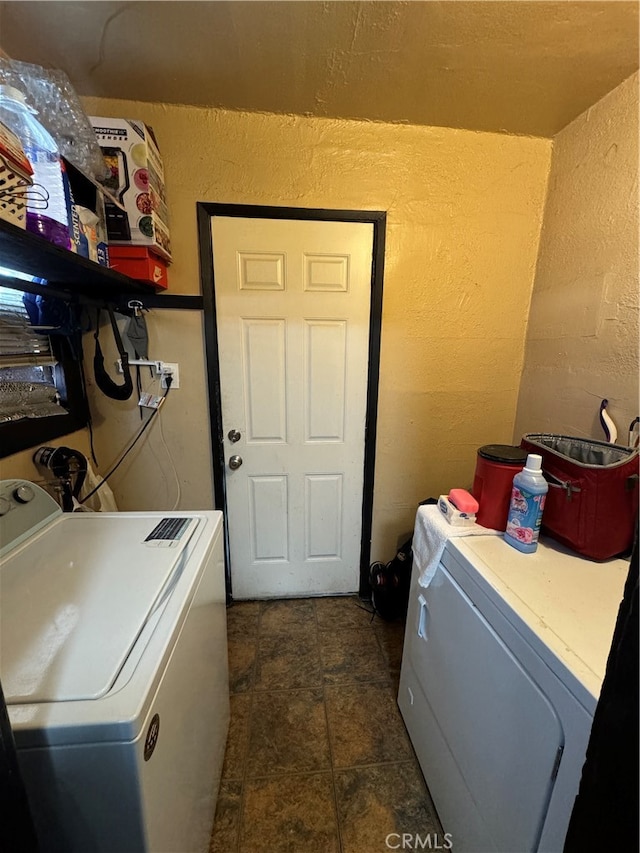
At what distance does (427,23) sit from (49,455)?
1966 mm

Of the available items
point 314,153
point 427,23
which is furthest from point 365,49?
point 314,153

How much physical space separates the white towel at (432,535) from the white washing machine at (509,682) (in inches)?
0.7

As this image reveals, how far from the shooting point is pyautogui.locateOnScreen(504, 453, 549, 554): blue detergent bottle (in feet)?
2.97

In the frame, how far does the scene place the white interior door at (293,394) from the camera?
1630 mm

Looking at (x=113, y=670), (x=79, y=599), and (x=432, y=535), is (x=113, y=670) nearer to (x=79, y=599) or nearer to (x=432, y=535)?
(x=79, y=599)

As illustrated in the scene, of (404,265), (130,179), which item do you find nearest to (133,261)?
(130,179)

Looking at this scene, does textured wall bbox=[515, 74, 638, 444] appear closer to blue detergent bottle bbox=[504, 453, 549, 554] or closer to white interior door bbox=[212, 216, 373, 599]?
blue detergent bottle bbox=[504, 453, 549, 554]

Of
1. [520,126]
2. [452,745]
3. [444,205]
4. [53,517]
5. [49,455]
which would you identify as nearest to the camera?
[452,745]

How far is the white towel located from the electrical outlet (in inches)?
51.7


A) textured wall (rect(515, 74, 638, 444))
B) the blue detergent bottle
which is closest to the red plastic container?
the blue detergent bottle

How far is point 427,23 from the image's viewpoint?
41.5 inches

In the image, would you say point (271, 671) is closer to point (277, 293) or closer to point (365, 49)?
point (277, 293)

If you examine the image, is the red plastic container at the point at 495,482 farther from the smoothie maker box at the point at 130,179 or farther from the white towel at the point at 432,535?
the smoothie maker box at the point at 130,179

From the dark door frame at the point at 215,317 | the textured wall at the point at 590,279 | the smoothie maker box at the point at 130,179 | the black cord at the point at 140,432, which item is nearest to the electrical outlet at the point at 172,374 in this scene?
the black cord at the point at 140,432
